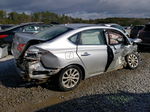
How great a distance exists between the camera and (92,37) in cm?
506

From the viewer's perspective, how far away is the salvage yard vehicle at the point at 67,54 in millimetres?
4258

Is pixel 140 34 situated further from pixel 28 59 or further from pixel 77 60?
pixel 28 59

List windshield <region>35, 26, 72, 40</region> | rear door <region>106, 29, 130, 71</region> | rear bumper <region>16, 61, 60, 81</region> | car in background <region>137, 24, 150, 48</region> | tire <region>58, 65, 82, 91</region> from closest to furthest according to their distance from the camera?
rear bumper <region>16, 61, 60, 81</region>, tire <region>58, 65, 82, 91</region>, windshield <region>35, 26, 72, 40</region>, rear door <region>106, 29, 130, 71</region>, car in background <region>137, 24, 150, 48</region>

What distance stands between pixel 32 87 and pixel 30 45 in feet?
3.42

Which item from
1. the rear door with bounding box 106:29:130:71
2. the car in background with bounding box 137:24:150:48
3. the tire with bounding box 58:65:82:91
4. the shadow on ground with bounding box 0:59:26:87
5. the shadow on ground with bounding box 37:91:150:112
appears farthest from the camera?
the car in background with bounding box 137:24:150:48

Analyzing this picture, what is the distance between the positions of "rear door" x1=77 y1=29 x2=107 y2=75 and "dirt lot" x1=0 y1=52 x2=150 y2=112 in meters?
0.48

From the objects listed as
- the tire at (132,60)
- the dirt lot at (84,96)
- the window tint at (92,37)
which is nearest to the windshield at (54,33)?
the window tint at (92,37)

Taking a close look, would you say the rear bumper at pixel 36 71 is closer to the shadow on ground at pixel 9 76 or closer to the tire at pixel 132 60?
the shadow on ground at pixel 9 76

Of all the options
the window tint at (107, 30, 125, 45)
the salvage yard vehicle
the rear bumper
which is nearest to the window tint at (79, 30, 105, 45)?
the salvage yard vehicle

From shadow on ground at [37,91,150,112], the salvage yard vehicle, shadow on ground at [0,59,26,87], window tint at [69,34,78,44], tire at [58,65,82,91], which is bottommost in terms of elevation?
shadow on ground at [37,91,150,112]

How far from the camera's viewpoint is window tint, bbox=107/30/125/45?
214 inches

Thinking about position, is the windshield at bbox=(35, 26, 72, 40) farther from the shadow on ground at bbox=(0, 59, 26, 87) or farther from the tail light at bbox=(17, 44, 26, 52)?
the shadow on ground at bbox=(0, 59, 26, 87)

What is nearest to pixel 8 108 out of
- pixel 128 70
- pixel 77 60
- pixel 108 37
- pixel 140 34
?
pixel 77 60

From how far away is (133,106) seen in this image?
12.6 ft
